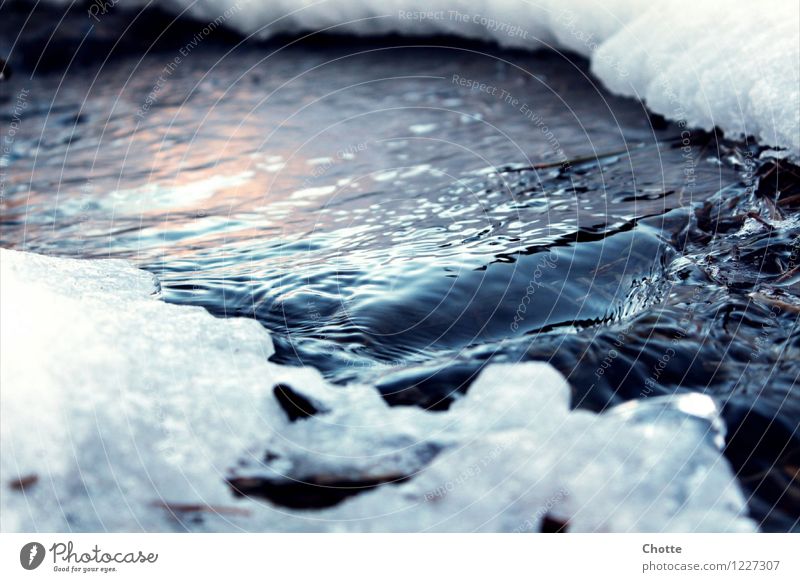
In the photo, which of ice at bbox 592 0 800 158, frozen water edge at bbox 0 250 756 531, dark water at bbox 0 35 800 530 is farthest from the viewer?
ice at bbox 592 0 800 158

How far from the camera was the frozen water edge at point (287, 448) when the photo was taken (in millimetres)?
1053

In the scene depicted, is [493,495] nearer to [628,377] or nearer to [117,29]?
[628,377]

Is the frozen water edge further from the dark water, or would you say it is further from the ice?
the ice

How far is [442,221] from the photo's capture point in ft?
6.12

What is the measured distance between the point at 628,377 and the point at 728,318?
0.25m

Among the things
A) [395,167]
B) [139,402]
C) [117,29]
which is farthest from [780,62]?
[117,29]

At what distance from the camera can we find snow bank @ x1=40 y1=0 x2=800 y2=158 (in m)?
2.10

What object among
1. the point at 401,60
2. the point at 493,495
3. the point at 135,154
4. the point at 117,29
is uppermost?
the point at 117,29

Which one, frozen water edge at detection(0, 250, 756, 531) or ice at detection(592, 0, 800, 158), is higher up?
ice at detection(592, 0, 800, 158)

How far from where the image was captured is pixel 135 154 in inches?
98.3

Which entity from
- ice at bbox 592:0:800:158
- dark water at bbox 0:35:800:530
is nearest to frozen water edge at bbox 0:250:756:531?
dark water at bbox 0:35:800:530

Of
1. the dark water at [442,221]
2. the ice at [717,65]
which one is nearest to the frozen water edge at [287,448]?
the dark water at [442,221]

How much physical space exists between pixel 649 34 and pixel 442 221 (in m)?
1.28

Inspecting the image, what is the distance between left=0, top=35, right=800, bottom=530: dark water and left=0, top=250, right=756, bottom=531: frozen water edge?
2.7 inches
